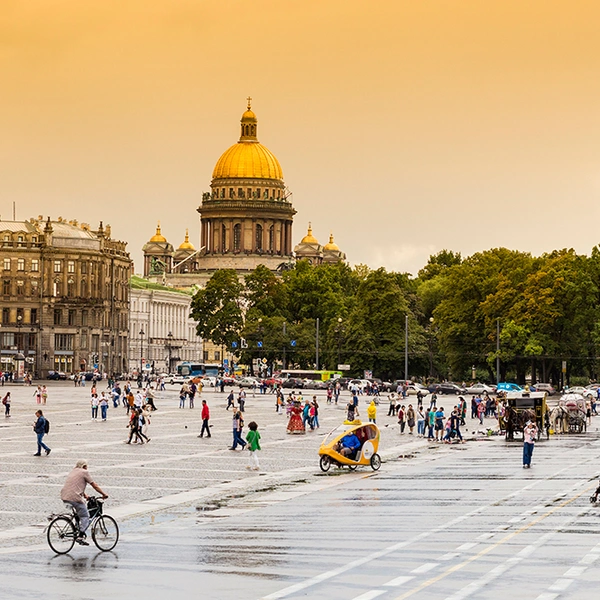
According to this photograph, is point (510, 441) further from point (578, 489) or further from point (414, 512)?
point (414, 512)

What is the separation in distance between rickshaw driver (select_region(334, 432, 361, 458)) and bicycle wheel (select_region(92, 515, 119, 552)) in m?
20.0

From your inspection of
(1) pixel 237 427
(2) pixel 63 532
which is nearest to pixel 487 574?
(2) pixel 63 532

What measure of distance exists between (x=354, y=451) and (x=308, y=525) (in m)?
16.4

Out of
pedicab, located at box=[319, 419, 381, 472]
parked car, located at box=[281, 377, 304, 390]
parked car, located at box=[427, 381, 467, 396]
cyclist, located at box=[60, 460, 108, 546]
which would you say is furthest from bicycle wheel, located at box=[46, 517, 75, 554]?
parked car, located at box=[281, 377, 304, 390]

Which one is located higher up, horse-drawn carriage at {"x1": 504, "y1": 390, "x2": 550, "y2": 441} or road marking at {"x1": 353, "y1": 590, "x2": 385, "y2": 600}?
horse-drawn carriage at {"x1": 504, "y1": 390, "x2": 550, "y2": 441}

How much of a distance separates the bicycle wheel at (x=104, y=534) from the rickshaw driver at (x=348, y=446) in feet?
65.7

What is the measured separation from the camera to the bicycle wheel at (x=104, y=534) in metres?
27.5

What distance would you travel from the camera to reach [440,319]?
149 m

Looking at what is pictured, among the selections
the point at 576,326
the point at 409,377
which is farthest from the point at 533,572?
the point at 409,377

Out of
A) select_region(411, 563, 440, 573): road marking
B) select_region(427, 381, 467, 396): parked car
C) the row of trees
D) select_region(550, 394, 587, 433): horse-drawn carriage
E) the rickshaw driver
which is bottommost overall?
select_region(411, 563, 440, 573): road marking

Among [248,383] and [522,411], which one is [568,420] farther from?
[248,383]

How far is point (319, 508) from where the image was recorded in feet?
116

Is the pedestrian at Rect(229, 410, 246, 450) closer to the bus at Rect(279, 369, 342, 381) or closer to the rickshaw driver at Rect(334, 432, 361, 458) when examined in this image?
the rickshaw driver at Rect(334, 432, 361, 458)

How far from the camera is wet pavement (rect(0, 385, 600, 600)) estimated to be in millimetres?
23031
